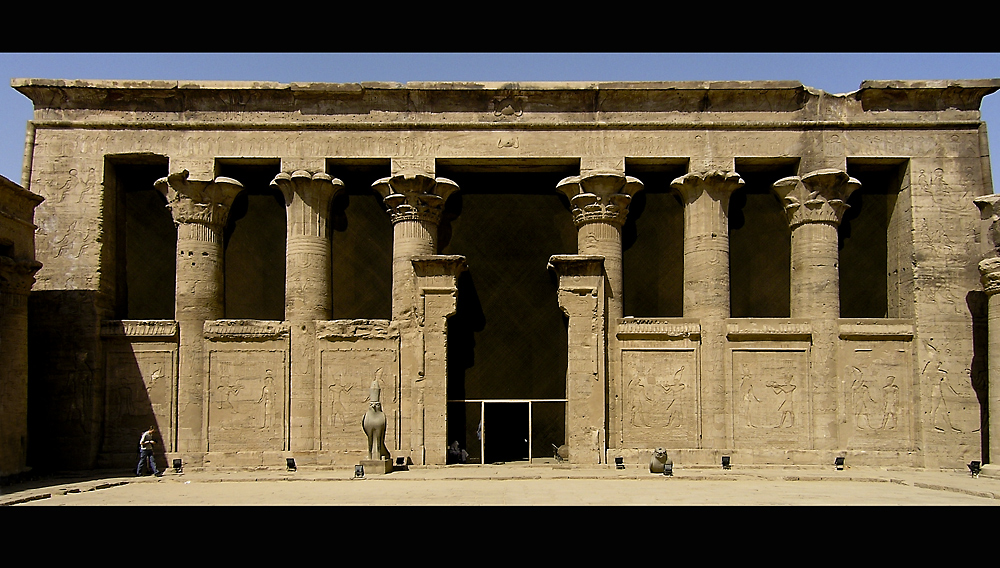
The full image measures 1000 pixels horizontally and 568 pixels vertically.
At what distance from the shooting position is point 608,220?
65.4ft

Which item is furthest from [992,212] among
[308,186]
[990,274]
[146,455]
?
[146,455]

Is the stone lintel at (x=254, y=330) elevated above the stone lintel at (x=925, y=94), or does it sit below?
below

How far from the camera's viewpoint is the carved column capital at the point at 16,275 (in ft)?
54.6

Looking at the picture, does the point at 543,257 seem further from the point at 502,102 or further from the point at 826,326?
the point at 826,326

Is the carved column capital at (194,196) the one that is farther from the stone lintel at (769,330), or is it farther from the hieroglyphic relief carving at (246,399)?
the stone lintel at (769,330)

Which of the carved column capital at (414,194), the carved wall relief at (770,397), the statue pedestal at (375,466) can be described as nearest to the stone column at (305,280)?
the carved column capital at (414,194)

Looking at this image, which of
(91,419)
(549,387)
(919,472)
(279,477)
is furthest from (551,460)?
(91,419)

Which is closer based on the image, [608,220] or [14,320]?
[14,320]

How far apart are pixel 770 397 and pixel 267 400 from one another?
1200 cm

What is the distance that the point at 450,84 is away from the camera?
1986 cm

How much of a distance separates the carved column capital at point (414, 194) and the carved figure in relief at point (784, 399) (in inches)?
357

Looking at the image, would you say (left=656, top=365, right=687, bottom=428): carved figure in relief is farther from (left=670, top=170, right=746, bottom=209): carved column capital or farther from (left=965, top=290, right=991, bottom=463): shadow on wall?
(left=965, top=290, right=991, bottom=463): shadow on wall

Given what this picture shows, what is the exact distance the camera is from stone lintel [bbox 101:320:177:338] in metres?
19.4

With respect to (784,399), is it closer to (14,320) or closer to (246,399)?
(246,399)
